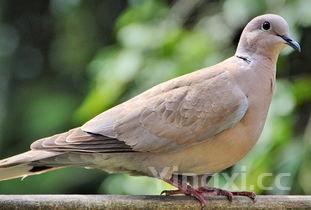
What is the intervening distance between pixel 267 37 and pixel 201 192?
0.60 m

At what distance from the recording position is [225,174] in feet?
13.6

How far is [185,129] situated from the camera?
3.36m

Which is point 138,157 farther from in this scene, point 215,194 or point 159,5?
point 159,5

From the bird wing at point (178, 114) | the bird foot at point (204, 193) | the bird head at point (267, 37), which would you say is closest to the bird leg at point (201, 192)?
the bird foot at point (204, 193)

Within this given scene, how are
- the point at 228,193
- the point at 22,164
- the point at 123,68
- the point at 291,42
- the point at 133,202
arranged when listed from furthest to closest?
the point at 123,68, the point at 291,42, the point at 22,164, the point at 228,193, the point at 133,202

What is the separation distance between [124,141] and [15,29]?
2669 millimetres

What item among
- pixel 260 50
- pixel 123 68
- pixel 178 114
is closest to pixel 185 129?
pixel 178 114

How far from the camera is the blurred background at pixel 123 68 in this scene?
12.9 ft

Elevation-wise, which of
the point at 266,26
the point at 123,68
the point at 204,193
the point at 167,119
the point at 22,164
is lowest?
the point at 204,193

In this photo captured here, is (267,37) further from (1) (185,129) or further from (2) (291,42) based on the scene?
(1) (185,129)

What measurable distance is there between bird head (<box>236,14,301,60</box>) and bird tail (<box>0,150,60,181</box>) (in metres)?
0.76

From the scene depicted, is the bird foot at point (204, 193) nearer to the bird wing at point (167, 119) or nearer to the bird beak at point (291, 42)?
the bird wing at point (167, 119)

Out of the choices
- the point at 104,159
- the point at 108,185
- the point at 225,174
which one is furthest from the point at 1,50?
the point at 104,159

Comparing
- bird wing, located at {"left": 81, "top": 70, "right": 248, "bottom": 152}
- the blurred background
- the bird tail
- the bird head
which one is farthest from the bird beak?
the bird tail
